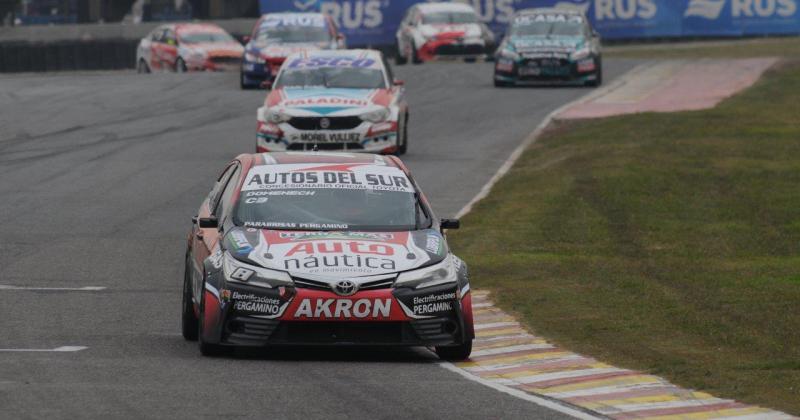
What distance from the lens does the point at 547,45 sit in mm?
36625

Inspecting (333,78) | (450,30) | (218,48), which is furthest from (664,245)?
(218,48)

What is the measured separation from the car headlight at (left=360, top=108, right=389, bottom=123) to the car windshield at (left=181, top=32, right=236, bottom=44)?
64.2 feet

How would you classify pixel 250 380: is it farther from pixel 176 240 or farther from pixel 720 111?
pixel 720 111

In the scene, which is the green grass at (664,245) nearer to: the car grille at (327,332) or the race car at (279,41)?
the car grille at (327,332)


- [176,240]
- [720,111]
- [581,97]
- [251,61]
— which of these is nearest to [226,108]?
[251,61]

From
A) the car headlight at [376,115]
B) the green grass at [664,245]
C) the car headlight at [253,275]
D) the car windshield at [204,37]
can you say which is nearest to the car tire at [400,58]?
the car windshield at [204,37]

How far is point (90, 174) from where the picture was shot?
2425 centimetres

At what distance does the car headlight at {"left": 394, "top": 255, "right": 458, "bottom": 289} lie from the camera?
11.1 metres

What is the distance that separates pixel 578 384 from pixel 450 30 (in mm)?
33607

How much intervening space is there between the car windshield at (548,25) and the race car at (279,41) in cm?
400

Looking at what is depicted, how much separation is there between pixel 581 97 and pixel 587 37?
251cm

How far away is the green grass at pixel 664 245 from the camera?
12.0 meters

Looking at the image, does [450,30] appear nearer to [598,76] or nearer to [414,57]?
[414,57]

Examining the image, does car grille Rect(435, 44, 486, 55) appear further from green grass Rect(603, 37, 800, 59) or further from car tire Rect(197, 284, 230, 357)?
car tire Rect(197, 284, 230, 357)
